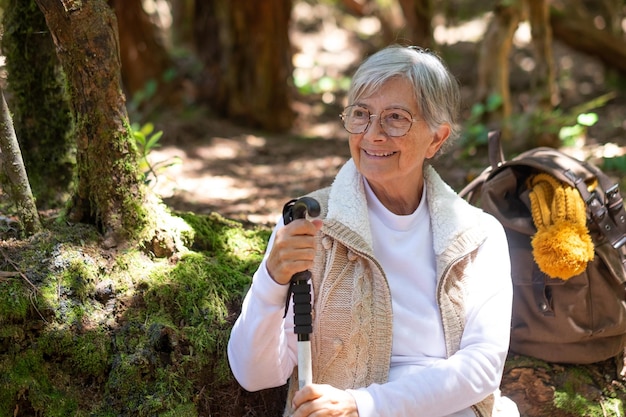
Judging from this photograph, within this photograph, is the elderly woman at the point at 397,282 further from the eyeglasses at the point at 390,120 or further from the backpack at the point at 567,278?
the backpack at the point at 567,278

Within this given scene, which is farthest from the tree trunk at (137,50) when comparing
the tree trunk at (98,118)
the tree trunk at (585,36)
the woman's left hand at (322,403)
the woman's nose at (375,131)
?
the woman's left hand at (322,403)

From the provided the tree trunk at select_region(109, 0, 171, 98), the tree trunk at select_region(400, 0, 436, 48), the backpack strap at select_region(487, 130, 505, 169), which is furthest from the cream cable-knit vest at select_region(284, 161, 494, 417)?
the tree trunk at select_region(109, 0, 171, 98)

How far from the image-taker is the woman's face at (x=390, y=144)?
8.32 ft

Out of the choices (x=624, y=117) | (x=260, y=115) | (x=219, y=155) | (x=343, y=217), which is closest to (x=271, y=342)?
(x=343, y=217)

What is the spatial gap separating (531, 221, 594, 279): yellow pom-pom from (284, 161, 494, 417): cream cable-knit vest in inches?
22.9

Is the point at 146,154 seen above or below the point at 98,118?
below

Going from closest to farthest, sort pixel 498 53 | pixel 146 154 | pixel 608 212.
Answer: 1. pixel 608 212
2. pixel 146 154
3. pixel 498 53

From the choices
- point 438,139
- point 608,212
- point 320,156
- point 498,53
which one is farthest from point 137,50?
point 608,212

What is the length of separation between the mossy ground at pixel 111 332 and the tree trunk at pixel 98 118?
114 mm

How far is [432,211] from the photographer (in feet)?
8.80

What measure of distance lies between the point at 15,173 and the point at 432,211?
1.64 meters

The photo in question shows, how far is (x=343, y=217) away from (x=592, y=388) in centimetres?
157

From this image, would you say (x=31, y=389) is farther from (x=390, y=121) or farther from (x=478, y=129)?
(x=478, y=129)

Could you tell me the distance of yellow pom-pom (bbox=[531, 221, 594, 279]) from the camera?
2926 mm
